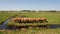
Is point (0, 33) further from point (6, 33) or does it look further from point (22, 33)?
point (22, 33)

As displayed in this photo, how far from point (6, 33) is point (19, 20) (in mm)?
26401

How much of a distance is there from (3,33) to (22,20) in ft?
86.0

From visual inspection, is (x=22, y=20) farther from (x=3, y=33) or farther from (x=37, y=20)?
(x=3, y=33)

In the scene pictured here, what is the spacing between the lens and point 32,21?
1940 inches

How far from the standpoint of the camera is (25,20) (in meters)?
49.8

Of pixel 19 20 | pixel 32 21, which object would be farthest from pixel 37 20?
pixel 19 20

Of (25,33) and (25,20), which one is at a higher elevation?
(25,33)

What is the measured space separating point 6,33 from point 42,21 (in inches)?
1104

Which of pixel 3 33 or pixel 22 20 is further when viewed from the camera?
pixel 22 20

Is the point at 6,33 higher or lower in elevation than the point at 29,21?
higher

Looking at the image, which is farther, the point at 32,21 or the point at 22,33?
the point at 32,21

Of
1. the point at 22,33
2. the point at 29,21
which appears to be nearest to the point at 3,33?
the point at 22,33

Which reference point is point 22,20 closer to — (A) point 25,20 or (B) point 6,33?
(A) point 25,20

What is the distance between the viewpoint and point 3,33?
23719 millimetres
